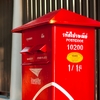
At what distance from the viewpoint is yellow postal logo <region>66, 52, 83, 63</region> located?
323 centimetres

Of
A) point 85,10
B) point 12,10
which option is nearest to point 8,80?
point 12,10

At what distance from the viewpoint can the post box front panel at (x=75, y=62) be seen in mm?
3156

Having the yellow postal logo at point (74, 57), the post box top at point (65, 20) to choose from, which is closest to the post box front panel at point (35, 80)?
the yellow postal logo at point (74, 57)

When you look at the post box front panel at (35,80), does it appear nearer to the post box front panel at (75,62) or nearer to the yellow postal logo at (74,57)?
the post box front panel at (75,62)

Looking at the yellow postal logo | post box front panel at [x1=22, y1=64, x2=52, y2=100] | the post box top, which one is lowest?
post box front panel at [x1=22, y1=64, x2=52, y2=100]

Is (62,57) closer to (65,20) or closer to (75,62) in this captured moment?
(75,62)

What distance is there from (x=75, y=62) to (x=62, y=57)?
0.18m

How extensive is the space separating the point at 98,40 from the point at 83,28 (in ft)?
3.63

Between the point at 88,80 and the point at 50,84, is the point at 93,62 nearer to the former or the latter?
the point at 88,80

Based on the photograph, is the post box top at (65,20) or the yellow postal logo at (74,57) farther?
the yellow postal logo at (74,57)

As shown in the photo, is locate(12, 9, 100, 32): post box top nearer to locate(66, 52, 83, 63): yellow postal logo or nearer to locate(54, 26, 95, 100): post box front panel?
locate(54, 26, 95, 100): post box front panel

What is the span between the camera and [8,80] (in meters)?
6.86

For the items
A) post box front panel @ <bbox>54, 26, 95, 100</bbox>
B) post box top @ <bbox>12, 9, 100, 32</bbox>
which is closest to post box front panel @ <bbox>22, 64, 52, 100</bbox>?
post box front panel @ <bbox>54, 26, 95, 100</bbox>

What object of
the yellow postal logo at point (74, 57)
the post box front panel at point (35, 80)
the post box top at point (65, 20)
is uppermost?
the post box top at point (65, 20)
